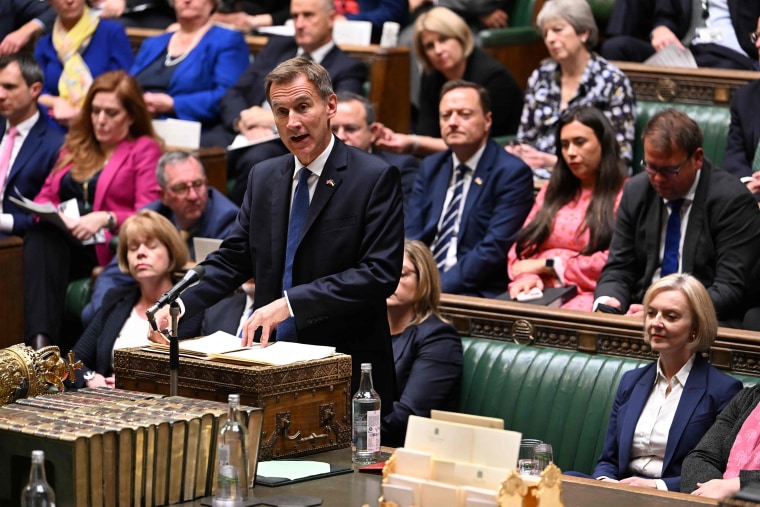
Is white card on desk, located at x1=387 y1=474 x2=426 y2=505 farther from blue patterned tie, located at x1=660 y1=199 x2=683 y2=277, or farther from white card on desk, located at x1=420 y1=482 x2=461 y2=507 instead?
blue patterned tie, located at x1=660 y1=199 x2=683 y2=277

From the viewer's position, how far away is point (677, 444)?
3.86 metres

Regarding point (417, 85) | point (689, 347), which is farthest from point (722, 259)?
point (417, 85)

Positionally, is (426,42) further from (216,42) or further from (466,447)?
(466,447)

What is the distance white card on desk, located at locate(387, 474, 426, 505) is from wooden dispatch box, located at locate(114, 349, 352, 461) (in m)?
0.49

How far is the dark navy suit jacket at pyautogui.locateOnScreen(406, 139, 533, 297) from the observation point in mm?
5398

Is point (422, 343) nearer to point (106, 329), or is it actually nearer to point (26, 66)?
point (106, 329)

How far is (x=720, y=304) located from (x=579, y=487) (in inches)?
68.6

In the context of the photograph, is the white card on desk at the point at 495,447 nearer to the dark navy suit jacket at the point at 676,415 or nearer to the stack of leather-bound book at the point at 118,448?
the stack of leather-bound book at the point at 118,448

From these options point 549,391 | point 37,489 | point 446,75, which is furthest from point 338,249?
point 446,75

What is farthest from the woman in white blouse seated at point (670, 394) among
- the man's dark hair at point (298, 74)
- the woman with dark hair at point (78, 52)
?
the woman with dark hair at point (78, 52)

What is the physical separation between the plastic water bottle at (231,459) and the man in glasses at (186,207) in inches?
116

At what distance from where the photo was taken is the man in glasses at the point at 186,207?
575cm

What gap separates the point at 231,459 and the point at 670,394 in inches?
62.0

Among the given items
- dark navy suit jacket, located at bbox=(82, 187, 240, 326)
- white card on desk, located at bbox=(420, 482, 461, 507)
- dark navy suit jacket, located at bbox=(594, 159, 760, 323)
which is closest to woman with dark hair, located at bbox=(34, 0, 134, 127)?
dark navy suit jacket, located at bbox=(82, 187, 240, 326)
